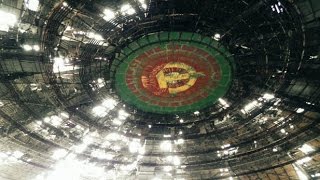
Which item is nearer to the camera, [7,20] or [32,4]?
[32,4]

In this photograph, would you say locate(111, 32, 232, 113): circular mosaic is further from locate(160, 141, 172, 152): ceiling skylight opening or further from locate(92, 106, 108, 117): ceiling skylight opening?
locate(160, 141, 172, 152): ceiling skylight opening

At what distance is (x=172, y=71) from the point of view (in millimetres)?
20203

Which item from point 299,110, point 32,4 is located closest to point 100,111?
point 32,4

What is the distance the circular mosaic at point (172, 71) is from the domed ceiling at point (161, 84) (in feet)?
0.23

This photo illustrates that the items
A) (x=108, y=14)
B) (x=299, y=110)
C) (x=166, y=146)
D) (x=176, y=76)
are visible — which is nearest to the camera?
(x=108, y=14)

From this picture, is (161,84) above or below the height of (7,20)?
below

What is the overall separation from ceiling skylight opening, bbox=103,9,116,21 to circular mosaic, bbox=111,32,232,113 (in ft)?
6.87

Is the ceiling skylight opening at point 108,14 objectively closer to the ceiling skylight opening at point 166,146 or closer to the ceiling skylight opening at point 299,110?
the ceiling skylight opening at point 166,146

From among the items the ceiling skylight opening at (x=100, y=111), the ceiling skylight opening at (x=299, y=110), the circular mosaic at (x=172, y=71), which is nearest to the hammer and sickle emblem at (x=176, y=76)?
the circular mosaic at (x=172, y=71)

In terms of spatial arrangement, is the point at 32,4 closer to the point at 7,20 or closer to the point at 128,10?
the point at 7,20

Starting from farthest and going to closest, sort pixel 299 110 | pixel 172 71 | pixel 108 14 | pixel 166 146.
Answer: pixel 166 146, pixel 299 110, pixel 172 71, pixel 108 14

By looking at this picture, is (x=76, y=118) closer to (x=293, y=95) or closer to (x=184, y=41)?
(x=184, y=41)

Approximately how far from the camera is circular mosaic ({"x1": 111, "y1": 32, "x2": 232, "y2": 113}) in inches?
751

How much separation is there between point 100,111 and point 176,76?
720cm
